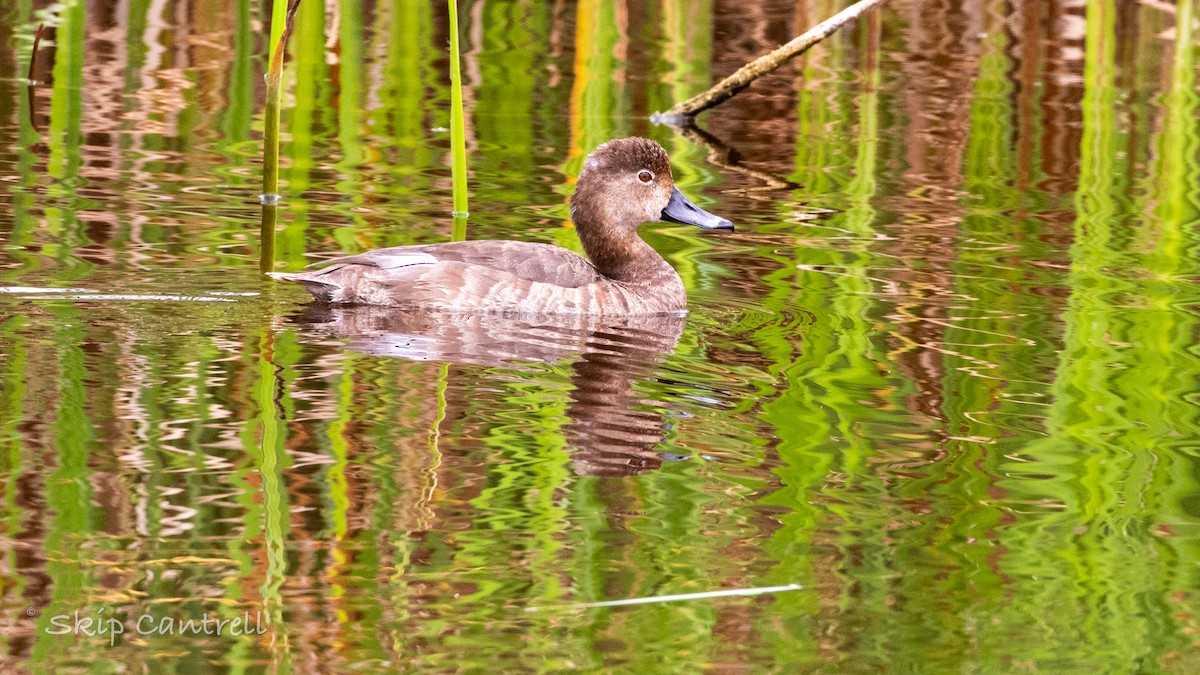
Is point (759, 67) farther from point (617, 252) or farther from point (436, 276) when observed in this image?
point (436, 276)

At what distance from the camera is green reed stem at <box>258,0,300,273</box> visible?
6848 mm

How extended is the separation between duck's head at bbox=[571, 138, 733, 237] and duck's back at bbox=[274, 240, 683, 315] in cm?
79

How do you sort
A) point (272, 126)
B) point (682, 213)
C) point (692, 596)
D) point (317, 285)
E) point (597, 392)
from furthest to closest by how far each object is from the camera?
point (682, 213) → point (272, 126) → point (317, 285) → point (597, 392) → point (692, 596)

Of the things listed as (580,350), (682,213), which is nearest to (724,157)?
(682,213)

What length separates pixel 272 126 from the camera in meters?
7.32

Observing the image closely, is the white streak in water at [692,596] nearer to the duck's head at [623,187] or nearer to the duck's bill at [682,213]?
the duck's head at [623,187]

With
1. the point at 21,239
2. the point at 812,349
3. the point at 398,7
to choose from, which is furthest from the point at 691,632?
the point at 398,7

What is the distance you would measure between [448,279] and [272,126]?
1.07 m

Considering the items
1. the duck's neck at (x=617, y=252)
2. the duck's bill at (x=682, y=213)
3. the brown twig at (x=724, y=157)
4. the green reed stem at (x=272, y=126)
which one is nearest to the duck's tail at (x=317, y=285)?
the green reed stem at (x=272, y=126)

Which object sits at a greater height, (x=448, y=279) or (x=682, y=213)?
(x=682, y=213)

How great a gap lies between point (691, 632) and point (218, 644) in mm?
957

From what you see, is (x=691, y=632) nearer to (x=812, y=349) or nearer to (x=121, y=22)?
(x=812, y=349)

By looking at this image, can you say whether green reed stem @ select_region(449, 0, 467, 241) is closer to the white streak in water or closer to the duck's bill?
the duck's bill

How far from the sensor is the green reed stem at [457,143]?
7.31m
